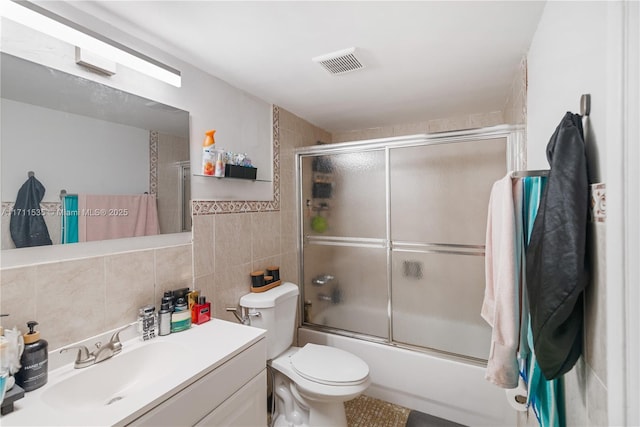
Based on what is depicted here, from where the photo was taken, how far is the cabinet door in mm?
1069

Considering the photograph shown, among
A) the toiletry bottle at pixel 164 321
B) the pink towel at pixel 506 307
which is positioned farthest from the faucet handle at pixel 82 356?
the pink towel at pixel 506 307

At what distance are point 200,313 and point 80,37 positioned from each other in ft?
4.10

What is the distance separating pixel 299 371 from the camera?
161cm

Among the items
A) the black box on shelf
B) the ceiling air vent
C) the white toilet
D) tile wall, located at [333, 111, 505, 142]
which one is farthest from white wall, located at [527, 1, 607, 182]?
the black box on shelf

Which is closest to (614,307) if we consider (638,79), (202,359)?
(638,79)

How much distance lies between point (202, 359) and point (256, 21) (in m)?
1.38

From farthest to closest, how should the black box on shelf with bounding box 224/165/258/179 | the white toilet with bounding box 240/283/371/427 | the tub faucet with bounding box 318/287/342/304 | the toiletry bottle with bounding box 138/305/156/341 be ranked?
the tub faucet with bounding box 318/287/342/304, the black box on shelf with bounding box 224/165/258/179, the white toilet with bounding box 240/283/371/427, the toiletry bottle with bounding box 138/305/156/341

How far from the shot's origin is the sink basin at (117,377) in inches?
37.9

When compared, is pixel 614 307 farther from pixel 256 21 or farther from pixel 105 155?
pixel 105 155

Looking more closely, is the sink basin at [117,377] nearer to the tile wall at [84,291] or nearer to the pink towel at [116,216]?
the tile wall at [84,291]

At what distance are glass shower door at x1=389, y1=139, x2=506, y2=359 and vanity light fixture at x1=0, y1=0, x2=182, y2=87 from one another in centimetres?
147

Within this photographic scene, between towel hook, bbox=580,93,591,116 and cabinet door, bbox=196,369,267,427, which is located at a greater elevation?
towel hook, bbox=580,93,591,116

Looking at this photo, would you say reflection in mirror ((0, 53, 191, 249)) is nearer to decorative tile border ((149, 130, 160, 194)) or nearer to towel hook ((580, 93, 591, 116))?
decorative tile border ((149, 130, 160, 194))

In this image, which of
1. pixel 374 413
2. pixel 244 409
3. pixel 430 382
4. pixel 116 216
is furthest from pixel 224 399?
pixel 430 382
